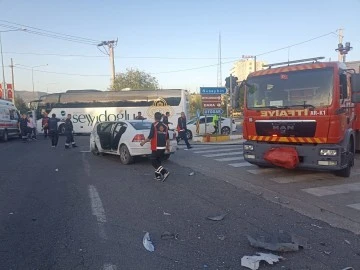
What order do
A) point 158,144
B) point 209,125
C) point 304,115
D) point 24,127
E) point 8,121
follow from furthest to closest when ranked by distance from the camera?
point 209,125 < point 8,121 < point 24,127 < point 158,144 < point 304,115

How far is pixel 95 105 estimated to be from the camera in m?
30.6

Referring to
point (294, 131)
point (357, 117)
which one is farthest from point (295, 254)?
point (357, 117)

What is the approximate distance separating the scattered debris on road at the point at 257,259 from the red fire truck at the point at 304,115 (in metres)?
4.15

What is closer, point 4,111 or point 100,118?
point 4,111

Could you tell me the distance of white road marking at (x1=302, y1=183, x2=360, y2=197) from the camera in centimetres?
722

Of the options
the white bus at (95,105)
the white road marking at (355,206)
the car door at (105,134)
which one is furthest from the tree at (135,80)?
the white road marking at (355,206)

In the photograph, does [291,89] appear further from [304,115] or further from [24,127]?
[24,127]

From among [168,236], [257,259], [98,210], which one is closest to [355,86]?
[257,259]

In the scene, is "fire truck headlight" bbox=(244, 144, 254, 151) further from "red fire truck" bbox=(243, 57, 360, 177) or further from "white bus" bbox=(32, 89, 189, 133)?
"white bus" bbox=(32, 89, 189, 133)

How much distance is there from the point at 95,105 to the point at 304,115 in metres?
25.1

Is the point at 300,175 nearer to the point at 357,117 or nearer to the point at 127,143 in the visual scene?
the point at 357,117

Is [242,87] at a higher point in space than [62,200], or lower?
higher

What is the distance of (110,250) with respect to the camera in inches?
170

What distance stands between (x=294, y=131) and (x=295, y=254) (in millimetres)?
4356
